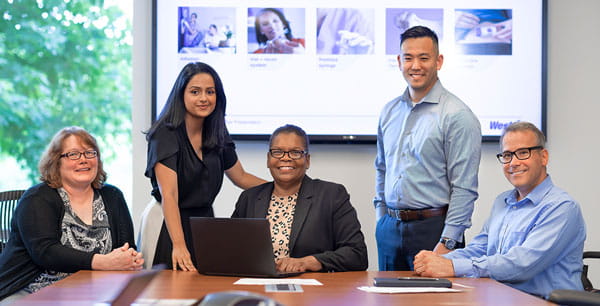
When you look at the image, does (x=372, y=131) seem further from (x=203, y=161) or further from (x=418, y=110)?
(x=203, y=161)

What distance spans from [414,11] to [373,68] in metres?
0.39

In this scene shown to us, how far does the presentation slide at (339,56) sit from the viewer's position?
3941 millimetres

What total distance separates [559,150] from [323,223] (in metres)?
1.84

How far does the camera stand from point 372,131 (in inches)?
156

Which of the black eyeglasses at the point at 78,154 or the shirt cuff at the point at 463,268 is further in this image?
the black eyeglasses at the point at 78,154

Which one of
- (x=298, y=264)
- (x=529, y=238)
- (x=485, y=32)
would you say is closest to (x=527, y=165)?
(x=529, y=238)

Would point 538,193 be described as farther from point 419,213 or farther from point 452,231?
point 419,213

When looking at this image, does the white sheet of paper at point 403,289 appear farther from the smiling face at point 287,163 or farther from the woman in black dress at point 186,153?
the woman in black dress at point 186,153

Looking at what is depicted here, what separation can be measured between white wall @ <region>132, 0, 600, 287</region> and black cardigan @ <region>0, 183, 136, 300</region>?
115 cm

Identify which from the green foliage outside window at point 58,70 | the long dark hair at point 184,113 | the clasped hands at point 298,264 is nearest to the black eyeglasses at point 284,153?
the long dark hair at point 184,113

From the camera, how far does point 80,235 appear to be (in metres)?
2.88

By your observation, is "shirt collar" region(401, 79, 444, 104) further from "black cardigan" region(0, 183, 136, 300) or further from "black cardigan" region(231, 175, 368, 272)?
"black cardigan" region(0, 183, 136, 300)

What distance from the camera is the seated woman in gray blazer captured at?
2.81m

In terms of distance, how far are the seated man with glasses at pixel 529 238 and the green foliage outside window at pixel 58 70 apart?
16.8ft
